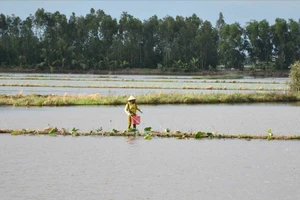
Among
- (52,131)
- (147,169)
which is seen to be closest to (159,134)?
(52,131)

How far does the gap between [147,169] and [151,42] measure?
283 ft

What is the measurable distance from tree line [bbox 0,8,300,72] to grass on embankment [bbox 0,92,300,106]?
57.3 meters

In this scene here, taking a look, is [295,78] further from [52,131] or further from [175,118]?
[52,131]

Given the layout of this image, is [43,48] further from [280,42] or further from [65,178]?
[65,178]

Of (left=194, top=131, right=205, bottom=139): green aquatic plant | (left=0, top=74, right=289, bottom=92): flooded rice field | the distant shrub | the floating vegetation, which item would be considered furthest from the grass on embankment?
(left=194, top=131, right=205, bottom=139): green aquatic plant

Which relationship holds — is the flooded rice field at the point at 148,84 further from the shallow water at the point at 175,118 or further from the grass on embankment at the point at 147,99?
the shallow water at the point at 175,118

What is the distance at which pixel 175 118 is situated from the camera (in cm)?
2466

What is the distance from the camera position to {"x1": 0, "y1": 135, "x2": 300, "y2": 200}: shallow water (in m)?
11.0

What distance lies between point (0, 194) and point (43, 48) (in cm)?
8234

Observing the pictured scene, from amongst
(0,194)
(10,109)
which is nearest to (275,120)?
(10,109)

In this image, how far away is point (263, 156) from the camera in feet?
49.3

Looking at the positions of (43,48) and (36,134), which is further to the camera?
(43,48)

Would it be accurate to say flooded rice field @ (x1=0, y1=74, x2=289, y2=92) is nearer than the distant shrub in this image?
No

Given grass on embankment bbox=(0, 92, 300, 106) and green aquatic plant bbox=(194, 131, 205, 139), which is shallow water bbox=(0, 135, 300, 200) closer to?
green aquatic plant bbox=(194, 131, 205, 139)
